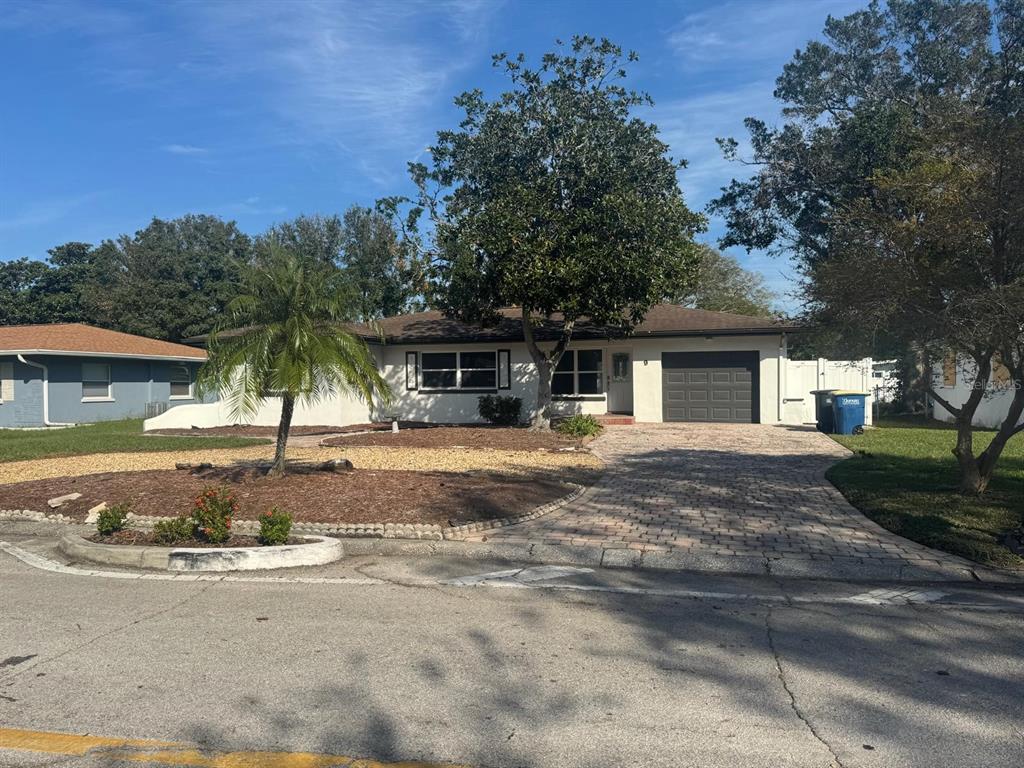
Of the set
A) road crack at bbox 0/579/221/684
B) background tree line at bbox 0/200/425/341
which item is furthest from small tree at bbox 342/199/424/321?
road crack at bbox 0/579/221/684

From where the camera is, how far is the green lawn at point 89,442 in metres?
16.9

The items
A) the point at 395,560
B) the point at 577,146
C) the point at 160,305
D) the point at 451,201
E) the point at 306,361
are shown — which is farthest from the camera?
the point at 160,305

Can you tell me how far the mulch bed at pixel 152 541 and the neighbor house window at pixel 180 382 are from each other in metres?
23.7

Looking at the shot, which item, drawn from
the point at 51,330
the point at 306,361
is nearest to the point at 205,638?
the point at 306,361

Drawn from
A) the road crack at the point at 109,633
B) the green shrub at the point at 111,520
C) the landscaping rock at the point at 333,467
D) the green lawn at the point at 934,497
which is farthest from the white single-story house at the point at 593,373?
the road crack at the point at 109,633

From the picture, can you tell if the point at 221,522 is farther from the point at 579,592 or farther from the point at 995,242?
the point at 995,242

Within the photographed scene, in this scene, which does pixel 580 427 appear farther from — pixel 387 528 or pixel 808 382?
pixel 387 528

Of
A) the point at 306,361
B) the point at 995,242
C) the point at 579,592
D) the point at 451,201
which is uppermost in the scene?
the point at 451,201

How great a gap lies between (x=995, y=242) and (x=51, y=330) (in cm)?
2879

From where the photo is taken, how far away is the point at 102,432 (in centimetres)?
2183

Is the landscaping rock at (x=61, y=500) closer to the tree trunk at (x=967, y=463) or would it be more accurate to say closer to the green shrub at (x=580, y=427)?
the green shrub at (x=580, y=427)

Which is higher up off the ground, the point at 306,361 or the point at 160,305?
the point at 160,305

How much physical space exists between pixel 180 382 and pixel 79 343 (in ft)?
16.3

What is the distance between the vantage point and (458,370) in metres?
24.5
